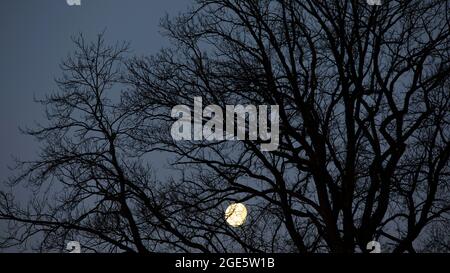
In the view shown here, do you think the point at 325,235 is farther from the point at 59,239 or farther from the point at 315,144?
the point at 59,239

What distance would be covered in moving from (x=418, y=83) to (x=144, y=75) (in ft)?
18.1

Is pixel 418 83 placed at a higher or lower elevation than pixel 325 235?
higher

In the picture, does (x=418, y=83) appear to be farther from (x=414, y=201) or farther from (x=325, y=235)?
(x=325, y=235)

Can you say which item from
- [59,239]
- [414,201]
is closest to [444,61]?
[414,201]

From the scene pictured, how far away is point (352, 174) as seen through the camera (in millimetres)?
9805

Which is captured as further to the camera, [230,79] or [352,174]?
[230,79]
